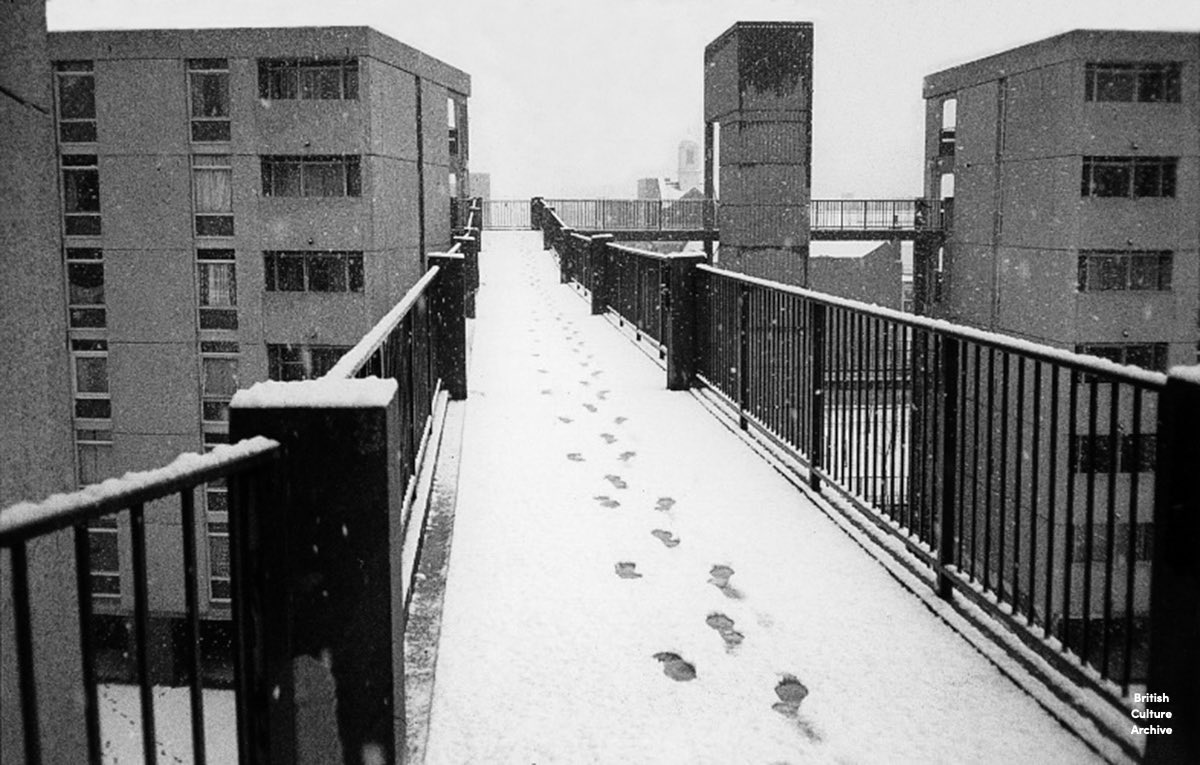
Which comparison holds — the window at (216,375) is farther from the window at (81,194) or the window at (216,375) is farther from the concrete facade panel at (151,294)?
the window at (81,194)

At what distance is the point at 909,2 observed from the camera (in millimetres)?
149125

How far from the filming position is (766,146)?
34.8 m

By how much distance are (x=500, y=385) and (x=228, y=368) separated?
104 feet

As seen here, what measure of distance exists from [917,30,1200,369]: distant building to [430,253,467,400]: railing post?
2553 centimetres

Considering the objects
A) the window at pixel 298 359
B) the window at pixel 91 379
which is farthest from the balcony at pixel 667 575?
the window at pixel 91 379

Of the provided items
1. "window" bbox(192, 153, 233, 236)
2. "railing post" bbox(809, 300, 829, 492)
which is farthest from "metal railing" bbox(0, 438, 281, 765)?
"window" bbox(192, 153, 233, 236)

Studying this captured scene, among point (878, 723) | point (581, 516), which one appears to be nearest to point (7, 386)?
point (581, 516)

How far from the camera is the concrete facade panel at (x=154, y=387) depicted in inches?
1550

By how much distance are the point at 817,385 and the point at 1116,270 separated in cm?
2929

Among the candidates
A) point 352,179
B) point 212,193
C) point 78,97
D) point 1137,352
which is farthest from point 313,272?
point 1137,352

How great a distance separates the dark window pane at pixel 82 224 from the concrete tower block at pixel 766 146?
23.9 metres

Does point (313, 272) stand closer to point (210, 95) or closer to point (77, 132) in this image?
point (210, 95)

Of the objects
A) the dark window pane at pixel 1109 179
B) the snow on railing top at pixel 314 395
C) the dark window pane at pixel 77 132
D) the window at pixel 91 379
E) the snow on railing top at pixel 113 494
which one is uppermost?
the dark window pane at pixel 77 132

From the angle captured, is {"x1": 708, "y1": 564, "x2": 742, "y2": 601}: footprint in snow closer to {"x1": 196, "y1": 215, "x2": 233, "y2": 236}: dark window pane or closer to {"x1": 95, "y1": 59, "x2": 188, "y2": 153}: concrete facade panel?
{"x1": 196, "y1": 215, "x2": 233, "y2": 236}: dark window pane
